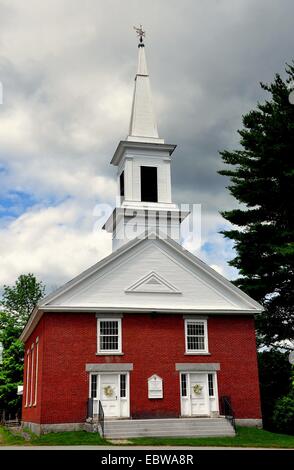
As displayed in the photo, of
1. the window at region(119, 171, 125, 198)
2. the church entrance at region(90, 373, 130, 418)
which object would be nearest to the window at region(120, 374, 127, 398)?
the church entrance at region(90, 373, 130, 418)

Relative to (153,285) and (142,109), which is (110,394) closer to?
(153,285)

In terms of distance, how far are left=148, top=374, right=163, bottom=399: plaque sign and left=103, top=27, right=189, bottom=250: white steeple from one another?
9.35 meters

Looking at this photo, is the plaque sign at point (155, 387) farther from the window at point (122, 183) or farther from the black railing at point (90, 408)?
the window at point (122, 183)

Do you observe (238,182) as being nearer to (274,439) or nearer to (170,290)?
(170,290)

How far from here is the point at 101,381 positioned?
2538cm

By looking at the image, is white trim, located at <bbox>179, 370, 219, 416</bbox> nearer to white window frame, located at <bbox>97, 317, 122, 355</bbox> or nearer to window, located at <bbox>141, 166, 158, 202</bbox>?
white window frame, located at <bbox>97, 317, 122, 355</bbox>

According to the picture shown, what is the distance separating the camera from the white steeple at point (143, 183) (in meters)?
33.3

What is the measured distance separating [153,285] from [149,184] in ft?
30.2

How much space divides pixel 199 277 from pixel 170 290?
1718 mm

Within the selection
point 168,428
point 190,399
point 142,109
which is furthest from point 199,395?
point 142,109

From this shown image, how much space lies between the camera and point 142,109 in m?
37.6

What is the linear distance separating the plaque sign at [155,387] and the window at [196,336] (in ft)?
6.81

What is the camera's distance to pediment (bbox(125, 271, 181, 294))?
2716cm
